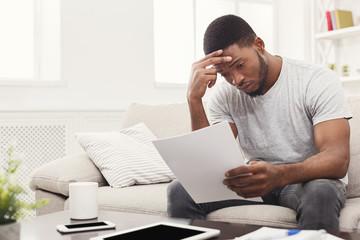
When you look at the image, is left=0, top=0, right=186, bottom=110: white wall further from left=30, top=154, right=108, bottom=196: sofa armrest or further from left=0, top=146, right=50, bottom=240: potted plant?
left=0, top=146, right=50, bottom=240: potted plant

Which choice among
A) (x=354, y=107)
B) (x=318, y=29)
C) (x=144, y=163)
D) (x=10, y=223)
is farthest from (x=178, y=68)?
(x=10, y=223)

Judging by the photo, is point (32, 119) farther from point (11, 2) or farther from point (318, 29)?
point (318, 29)

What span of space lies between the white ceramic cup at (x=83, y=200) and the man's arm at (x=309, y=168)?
0.39 meters

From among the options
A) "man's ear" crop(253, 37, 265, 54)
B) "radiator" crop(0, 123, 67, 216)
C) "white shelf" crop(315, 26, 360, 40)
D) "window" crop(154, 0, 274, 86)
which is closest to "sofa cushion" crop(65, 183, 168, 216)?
"man's ear" crop(253, 37, 265, 54)

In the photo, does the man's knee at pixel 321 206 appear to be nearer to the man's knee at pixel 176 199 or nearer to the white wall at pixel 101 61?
the man's knee at pixel 176 199

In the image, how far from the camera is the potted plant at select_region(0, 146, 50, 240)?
2.73 feet

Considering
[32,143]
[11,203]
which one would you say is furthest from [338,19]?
[11,203]

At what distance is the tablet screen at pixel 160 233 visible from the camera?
3.58ft

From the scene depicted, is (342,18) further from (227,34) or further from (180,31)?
(227,34)

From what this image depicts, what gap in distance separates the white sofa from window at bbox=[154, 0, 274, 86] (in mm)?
1550

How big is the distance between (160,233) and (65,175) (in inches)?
42.0

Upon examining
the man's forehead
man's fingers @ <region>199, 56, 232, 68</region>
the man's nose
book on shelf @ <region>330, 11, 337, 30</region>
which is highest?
book on shelf @ <region>330, 11, 337, 30</region>

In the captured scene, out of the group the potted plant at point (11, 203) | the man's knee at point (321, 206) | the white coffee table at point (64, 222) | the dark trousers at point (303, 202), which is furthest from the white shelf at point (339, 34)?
the potted plant at point (11, 203)

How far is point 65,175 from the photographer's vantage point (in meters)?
2.09
